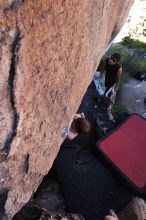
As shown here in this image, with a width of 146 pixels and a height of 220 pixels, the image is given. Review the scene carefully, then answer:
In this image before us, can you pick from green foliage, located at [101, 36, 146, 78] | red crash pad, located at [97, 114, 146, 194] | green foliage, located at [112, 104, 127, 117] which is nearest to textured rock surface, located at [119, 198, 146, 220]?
red crash pad, located at [97, 114, 146, 194]

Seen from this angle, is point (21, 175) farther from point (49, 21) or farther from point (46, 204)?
point (46, 204)

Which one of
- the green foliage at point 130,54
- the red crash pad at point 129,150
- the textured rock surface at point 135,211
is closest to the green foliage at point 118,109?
the red crash pad at point 129,150

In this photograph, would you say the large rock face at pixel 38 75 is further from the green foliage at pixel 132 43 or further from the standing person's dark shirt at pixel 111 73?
the green foliage at pixel 132 43

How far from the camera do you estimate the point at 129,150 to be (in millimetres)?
5910

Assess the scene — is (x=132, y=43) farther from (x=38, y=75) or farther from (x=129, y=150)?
(x=38, y=75)

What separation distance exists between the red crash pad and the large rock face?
254cm

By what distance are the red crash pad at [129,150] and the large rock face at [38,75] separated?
2538mm

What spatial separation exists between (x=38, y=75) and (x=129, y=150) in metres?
3.97

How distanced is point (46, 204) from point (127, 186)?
137 cm

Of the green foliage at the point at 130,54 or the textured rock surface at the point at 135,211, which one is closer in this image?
the textured rock surface at the point at 135,211

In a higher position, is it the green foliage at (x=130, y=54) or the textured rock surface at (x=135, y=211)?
the textured rock surface at (x=135, y=211)

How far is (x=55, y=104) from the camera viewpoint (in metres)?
2.66

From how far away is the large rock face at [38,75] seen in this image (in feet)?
6.40

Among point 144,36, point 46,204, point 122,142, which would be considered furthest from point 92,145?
point 144,36
